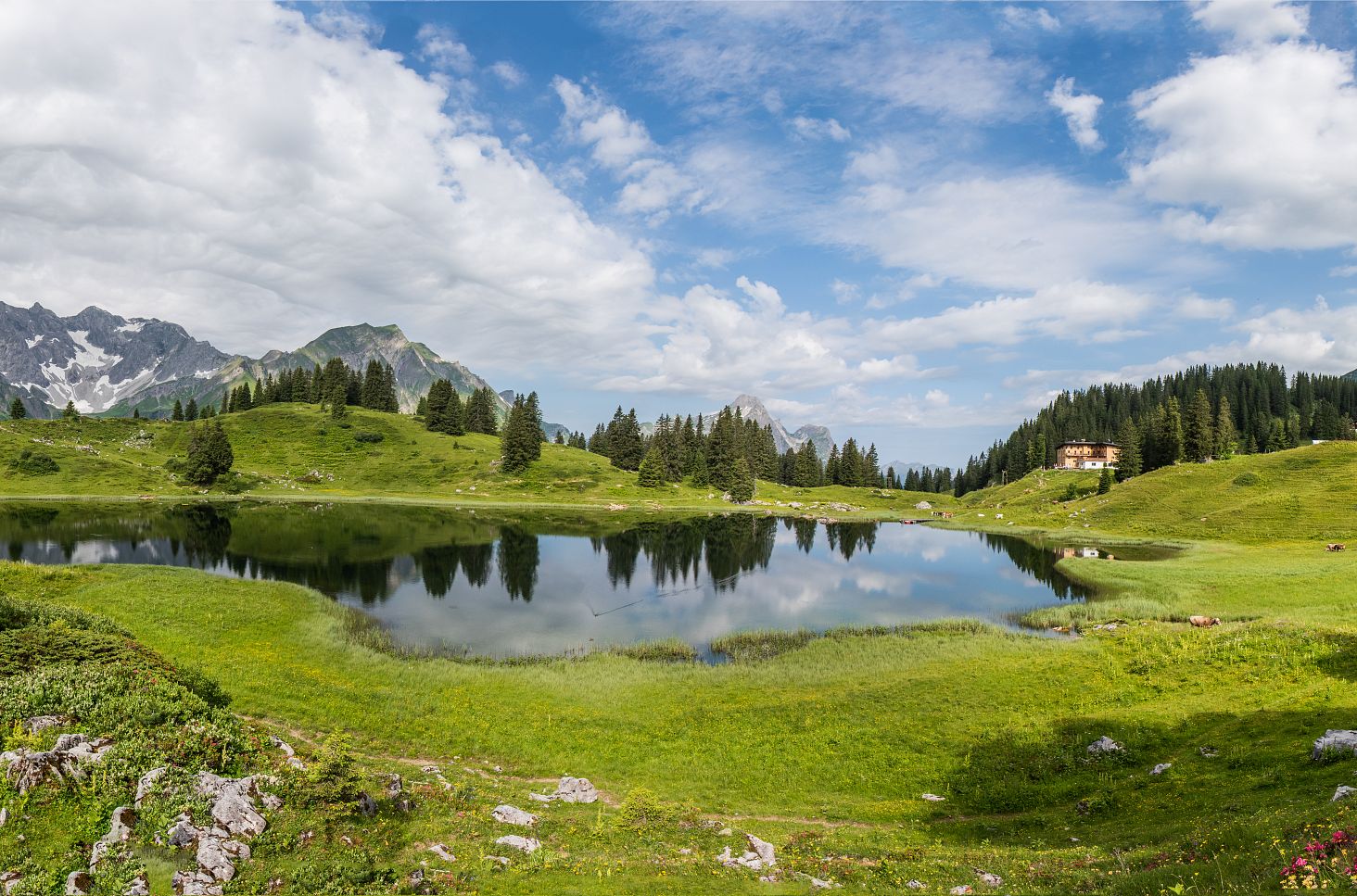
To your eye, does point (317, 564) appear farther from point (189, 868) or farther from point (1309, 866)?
point (1309, 866)

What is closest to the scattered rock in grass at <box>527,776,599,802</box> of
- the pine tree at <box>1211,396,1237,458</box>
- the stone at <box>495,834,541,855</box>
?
the stone at <box>495,834,541,855</box>

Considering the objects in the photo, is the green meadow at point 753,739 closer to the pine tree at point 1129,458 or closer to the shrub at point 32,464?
the pine tree at point 1129,458

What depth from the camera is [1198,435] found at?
145125 millimetres

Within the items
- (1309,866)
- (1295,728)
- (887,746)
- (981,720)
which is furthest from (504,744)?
(1295,728)

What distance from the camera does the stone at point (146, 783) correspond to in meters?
13.1

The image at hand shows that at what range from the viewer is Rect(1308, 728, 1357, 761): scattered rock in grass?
18.6m

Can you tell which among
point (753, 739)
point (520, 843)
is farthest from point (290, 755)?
point (753, 739)

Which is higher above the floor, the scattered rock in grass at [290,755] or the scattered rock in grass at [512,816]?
the scattered rock in grass at [290,755]

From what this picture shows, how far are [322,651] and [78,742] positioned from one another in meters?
24.7

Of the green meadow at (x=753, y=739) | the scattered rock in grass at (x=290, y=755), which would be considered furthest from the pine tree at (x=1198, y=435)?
the scattered rock in grass at (x=290, y=755)

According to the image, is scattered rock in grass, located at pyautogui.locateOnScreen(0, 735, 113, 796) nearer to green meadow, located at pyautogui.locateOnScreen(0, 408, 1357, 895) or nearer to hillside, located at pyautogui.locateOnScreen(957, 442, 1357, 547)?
green meadow, located at pyautogui.locateOnScreen(0, 408, 1357, 895)

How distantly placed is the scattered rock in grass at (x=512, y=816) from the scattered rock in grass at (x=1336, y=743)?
948 inches

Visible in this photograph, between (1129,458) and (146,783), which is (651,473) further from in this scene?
(146,783)

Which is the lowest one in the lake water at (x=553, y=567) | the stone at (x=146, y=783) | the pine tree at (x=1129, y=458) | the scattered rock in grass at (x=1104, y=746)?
the lake water at (x=553, y=567)
